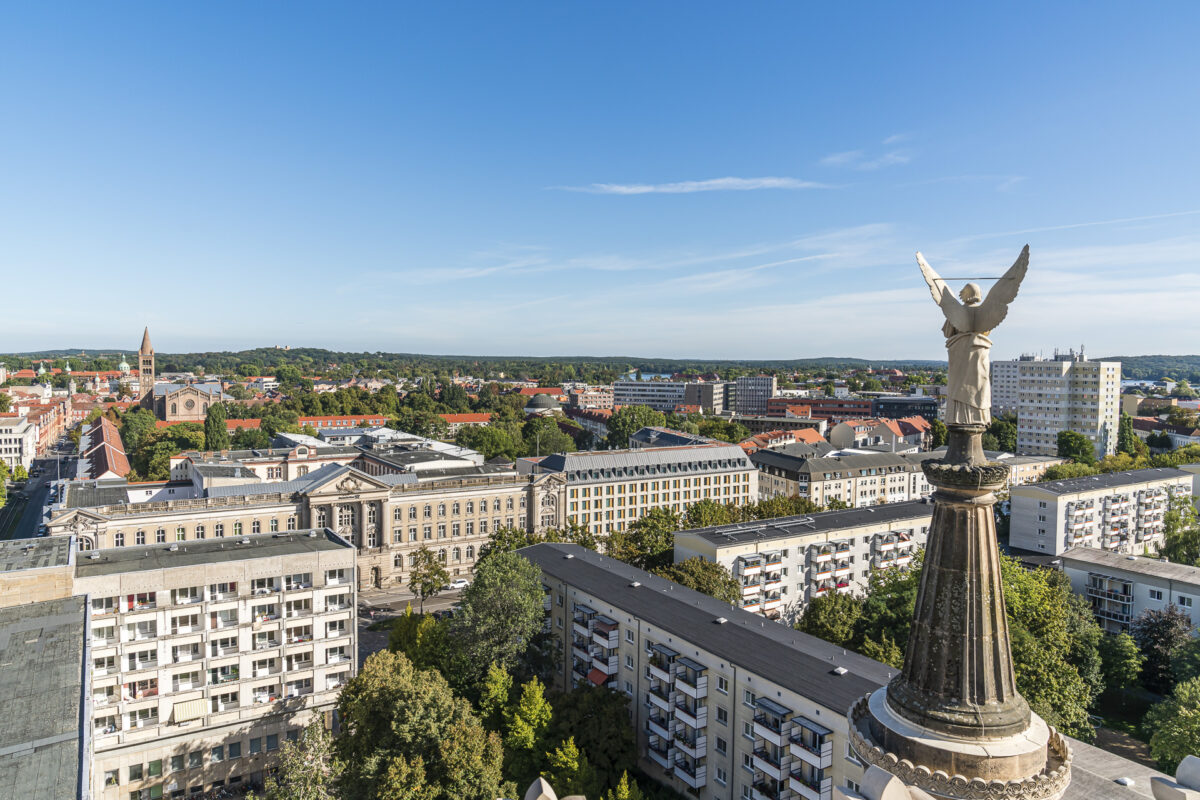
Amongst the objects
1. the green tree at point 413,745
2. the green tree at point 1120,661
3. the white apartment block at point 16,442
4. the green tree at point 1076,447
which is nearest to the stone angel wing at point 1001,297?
the green tree at point 413,745

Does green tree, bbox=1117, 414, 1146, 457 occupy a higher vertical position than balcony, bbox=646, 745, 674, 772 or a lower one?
higher

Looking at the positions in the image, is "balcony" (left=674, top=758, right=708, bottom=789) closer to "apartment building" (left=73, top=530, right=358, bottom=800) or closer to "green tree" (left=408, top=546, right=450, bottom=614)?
"apartment building" (left=73, top=530, right=358, bottom=800)

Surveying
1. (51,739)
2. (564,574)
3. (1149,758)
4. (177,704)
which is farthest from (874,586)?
(51,739)

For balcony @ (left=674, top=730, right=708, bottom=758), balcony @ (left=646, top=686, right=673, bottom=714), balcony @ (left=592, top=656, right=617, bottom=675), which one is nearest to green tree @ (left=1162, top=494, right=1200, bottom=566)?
balcony @ (left=674, top=730, right=708, bottom=758)

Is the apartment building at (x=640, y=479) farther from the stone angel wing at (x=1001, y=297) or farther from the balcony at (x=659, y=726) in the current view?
the stone angel wing at (x=1001, y=297)

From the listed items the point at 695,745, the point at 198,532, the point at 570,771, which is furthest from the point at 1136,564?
the point at 198,532
